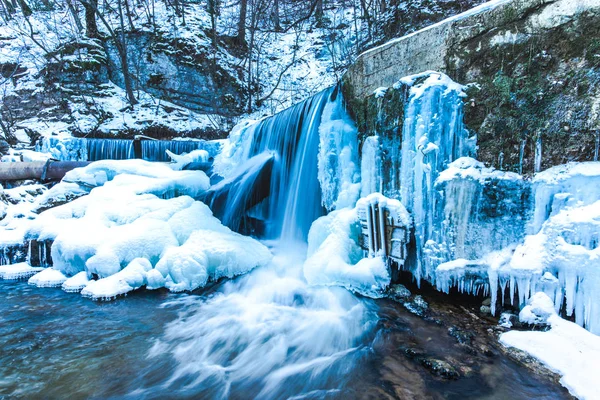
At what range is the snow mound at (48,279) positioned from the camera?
4.42 metres

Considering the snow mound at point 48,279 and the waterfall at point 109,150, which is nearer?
the snow mound at point 48,279

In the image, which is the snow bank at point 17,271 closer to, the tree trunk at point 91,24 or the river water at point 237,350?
the river water at point 237,350

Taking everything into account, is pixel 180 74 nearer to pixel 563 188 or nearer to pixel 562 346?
pixel 563 188

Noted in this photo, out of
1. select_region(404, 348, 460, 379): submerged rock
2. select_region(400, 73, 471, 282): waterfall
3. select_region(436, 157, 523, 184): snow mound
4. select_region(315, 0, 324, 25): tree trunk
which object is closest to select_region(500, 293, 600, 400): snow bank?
select_region(404, 348, 460, 379): submerged rock

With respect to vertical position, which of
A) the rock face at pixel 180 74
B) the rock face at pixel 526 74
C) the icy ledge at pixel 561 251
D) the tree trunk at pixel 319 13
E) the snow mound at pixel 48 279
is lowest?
the snow mound at pixel 48 279

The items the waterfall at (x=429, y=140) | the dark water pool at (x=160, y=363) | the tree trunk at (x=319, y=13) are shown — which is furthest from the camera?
the tree trunk at (x=319, y=13)

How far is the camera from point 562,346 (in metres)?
2.28

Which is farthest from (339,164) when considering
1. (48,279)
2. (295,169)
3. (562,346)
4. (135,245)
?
(48,279)

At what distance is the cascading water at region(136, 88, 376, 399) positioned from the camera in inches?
97.5

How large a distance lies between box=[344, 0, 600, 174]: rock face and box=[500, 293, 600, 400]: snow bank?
53.9 inches

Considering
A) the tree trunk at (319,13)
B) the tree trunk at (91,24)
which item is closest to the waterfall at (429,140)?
the tree trunk at (319,13)

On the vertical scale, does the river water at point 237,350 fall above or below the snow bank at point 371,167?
below

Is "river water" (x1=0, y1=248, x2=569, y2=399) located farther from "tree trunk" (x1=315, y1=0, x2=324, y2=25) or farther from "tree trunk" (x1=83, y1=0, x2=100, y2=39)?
"tree trunk" (x1=315, y1=0, x2=324, y2=25)

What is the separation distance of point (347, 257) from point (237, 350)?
6.21ft
